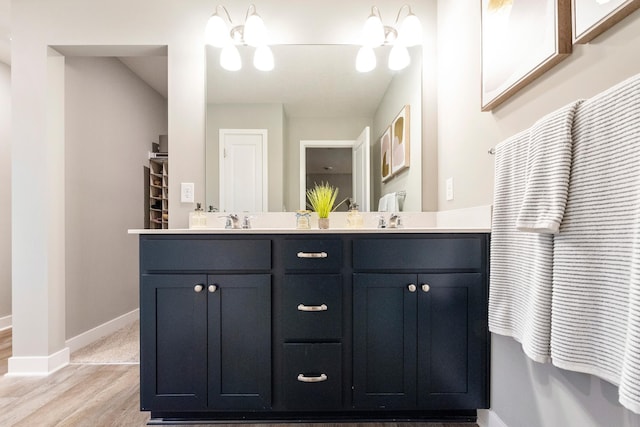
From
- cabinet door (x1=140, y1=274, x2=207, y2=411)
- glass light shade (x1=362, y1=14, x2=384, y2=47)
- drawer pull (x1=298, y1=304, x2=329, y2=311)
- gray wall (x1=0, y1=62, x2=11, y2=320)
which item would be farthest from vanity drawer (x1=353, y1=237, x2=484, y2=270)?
gray wall (x1=0, y1=62, x2=11, y2=320)

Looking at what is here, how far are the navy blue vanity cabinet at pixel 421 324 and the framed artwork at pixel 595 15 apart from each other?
82 cm

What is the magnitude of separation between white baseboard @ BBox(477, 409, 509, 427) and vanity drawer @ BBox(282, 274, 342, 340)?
2.37ft

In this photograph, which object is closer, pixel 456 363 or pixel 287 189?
Answer: pixel 456 363

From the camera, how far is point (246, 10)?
2129 mm

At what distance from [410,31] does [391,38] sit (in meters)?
0.11

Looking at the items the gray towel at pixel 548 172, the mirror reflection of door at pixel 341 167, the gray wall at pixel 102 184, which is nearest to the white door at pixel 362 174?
the mirror reflection of door at pixel 341 167

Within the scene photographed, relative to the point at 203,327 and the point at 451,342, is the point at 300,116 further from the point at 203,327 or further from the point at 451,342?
the point at 451,342

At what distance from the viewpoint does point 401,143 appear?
2131mm

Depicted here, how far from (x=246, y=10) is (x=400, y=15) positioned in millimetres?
918

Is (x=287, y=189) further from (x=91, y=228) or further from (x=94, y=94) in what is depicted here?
(x=94, y=94)

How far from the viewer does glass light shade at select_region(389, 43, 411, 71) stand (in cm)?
211

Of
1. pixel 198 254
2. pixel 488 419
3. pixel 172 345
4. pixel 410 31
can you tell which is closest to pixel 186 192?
pixel 198 254

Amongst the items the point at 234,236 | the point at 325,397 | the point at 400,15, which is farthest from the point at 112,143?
the point at 325,397

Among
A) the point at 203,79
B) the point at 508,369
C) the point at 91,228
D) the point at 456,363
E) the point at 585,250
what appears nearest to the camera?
the point at 585,250
